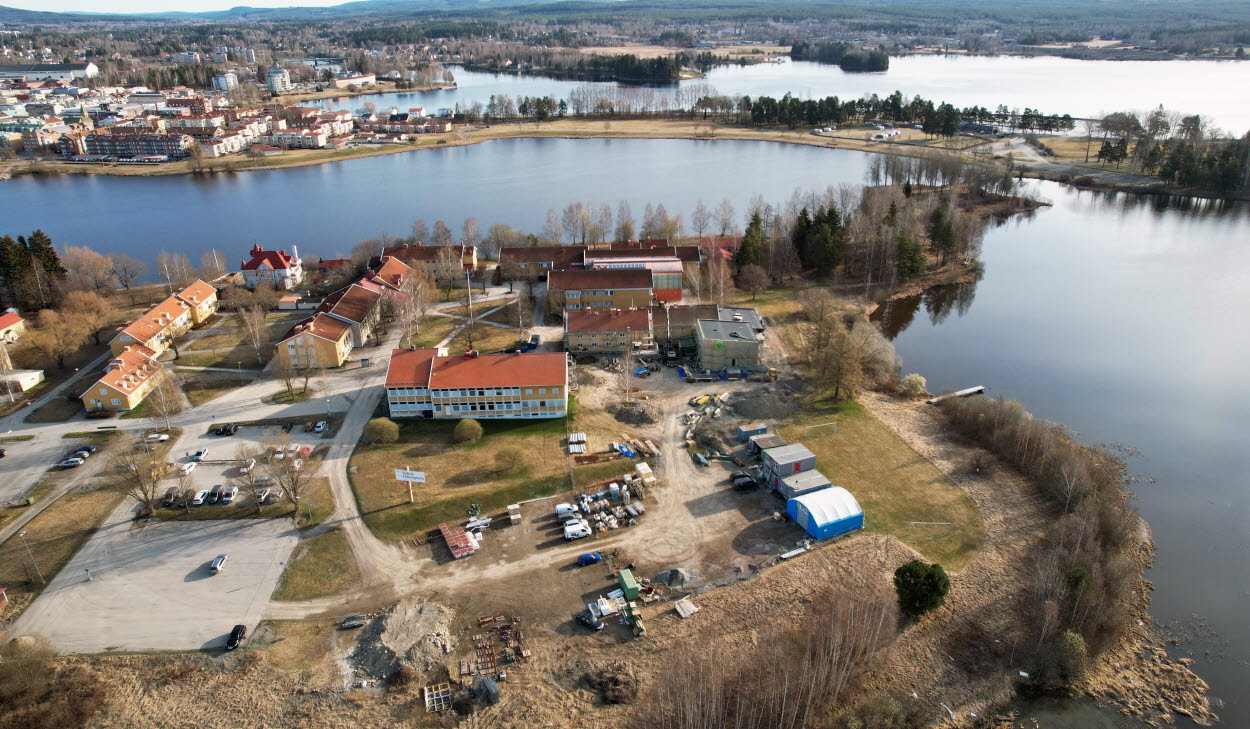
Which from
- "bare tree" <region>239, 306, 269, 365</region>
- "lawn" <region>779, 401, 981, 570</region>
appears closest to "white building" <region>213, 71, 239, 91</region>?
"bare tree" <region>239, 306, 269, 365</region>

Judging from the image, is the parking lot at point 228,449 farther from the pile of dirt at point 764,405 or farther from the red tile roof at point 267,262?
the red tile roof at point 267,262

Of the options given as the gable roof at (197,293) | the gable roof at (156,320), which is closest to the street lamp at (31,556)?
the gable roof at (156,320)

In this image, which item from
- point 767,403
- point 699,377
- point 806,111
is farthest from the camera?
point 806,111

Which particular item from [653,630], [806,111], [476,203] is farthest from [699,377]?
[806,111]

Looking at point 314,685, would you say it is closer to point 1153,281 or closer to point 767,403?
point 767,403

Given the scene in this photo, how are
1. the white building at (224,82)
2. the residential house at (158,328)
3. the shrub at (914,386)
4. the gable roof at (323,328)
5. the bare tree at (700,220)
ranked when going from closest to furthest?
the shrub at (914,386) < the gable roof at (323,328) < the residential house at (158,328) < the bare tree at (700,220) < the white building at (224,82)

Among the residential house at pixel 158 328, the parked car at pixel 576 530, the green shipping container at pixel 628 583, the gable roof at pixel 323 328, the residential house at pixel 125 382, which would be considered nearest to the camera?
the green shipping container at pixel 628 583

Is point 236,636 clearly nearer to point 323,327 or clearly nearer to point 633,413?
point 633,413
